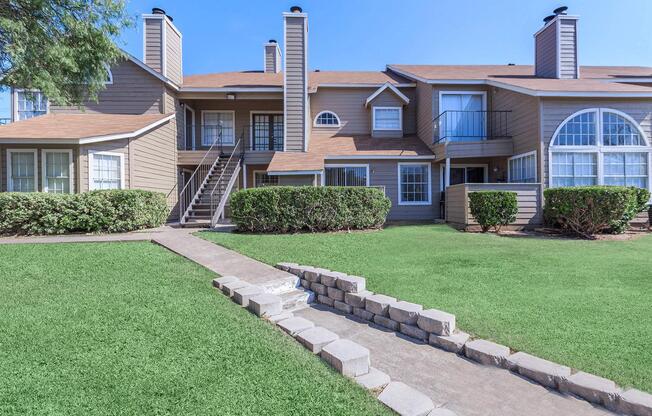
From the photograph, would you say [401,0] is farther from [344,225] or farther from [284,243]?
[284,243]

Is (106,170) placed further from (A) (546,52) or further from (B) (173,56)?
(A) (546,52)

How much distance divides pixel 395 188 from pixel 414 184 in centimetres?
83

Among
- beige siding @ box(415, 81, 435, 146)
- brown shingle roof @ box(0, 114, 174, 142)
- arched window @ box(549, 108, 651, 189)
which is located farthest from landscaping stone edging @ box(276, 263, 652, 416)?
beige siding @ box(415, 81, 435, 146)

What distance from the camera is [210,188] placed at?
15.0 meters

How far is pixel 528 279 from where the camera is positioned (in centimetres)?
589

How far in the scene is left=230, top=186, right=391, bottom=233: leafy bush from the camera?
1034 centimetres

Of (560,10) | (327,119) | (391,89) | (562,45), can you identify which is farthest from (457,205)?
(560,10)

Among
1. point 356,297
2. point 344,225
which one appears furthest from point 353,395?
point 344,225

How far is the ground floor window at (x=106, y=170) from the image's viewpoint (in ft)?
39.0

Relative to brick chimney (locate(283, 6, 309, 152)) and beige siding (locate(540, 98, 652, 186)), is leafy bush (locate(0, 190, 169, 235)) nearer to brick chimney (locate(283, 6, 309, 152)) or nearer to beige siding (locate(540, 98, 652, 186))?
brick chimney (locate(283, 6, 309, 152))

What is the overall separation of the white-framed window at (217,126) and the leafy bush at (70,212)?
22.8 ft

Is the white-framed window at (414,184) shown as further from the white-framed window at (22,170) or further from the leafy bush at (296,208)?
the white-framed window at (22,170)

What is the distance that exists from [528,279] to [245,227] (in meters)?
7.29

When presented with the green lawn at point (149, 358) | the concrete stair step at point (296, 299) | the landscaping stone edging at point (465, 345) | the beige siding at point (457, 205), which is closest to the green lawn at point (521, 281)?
the landscaping stone edging at point (465, 345)
